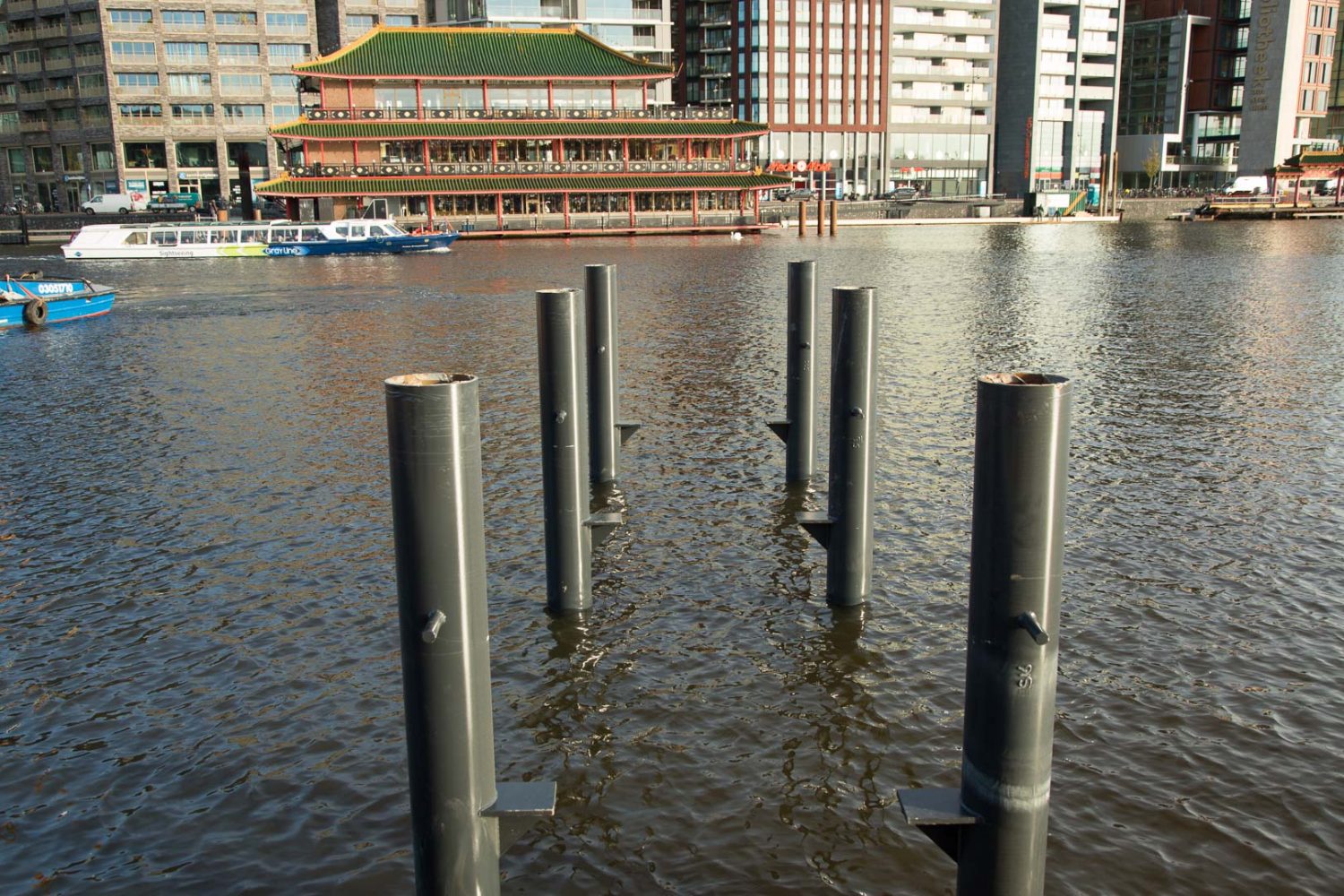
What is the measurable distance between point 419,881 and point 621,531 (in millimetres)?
7270

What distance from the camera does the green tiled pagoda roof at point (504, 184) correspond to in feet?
248

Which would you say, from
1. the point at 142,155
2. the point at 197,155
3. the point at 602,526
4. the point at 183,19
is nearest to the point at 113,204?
the point at 142,155

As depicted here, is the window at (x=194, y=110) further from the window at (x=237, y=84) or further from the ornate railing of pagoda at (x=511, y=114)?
the ornate railing of pagoda at (x=511, y=114)

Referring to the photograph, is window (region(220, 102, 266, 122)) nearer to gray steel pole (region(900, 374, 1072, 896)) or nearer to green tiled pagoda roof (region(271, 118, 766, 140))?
green tiled pagoda roof (region(271, 118, 766, 140))

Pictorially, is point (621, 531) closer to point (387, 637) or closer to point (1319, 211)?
point (387, 637)

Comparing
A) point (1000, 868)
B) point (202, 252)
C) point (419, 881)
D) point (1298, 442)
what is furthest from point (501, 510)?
point (202, 252)

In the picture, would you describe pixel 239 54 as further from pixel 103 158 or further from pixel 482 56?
pixel 482 56

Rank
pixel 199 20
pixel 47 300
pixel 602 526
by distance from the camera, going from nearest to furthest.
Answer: pixel 602 526
pixel 47 300
pixel 199 20

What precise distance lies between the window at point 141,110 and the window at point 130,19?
247 inches

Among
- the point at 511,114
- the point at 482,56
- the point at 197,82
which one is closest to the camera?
the point at 511,114

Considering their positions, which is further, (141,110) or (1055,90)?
(1055,90)

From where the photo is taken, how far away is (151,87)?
10381 cm

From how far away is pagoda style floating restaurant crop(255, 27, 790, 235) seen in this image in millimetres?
77875

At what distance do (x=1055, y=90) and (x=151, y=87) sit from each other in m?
93.4
